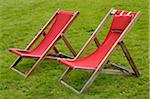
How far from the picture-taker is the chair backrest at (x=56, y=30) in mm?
7988

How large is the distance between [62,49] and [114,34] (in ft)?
8.34

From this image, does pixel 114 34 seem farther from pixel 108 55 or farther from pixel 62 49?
pixel 62 49

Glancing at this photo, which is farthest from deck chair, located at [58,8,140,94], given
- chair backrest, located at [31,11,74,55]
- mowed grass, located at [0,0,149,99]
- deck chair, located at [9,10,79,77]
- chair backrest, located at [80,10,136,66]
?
chair backrest, located at [31,11,74,55]

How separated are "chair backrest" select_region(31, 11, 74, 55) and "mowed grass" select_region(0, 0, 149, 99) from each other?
1.11 feet

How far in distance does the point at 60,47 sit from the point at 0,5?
24.8 ft

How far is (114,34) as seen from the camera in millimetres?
7090

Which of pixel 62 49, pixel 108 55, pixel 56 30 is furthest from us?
pixel 62 49

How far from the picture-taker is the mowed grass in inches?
250

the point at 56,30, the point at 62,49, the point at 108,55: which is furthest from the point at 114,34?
the point at 62,49

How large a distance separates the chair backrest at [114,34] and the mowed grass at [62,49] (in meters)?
0.43

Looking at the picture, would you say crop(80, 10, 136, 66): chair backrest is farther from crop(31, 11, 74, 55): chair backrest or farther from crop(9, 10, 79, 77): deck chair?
crop(31, 11, 74, 55): chair backrest

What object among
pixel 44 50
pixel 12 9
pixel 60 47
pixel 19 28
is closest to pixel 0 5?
pixel 12 9

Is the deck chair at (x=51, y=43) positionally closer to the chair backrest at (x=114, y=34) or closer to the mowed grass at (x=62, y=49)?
the mowed grass at (x=62, y=49)

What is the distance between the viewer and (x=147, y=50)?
344 inches
